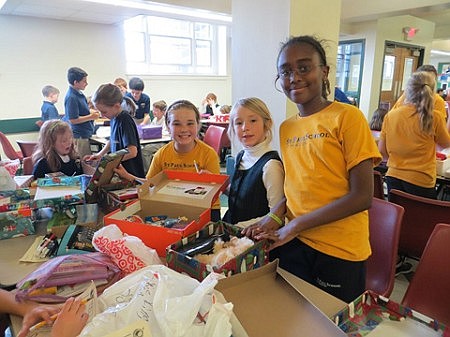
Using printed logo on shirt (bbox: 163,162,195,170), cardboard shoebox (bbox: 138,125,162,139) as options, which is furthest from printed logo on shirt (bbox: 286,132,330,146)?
cardboard shoebox (bbox: 138,125,162,139)

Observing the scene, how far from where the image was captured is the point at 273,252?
4.13ft

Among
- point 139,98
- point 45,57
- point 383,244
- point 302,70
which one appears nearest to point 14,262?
point 302,70

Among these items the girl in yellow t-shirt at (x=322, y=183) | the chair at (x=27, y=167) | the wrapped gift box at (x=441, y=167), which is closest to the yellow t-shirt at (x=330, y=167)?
the girl in yellow t-shirt at (x=322, y=183)

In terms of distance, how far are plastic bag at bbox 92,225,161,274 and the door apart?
728 centimetres

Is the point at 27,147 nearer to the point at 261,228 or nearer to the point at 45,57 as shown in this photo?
the point at 45,57

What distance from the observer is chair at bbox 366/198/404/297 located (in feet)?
4.92

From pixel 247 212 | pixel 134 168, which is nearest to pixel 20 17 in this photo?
pixel 134 168

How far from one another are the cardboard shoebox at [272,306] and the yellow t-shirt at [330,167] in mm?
239

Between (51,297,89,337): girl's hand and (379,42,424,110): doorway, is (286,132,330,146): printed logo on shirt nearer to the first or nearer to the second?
(51,297,89,337): girl's hand

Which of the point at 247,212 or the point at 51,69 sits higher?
the point at 51,69

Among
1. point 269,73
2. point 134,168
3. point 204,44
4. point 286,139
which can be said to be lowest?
point 134,168

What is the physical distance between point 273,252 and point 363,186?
1.42ft

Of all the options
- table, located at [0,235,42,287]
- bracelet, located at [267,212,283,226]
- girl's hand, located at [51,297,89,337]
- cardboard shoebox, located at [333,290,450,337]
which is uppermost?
bracelet, located at [267,212,283,226]

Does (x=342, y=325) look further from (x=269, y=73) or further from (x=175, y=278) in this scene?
(x=269, y=73)
